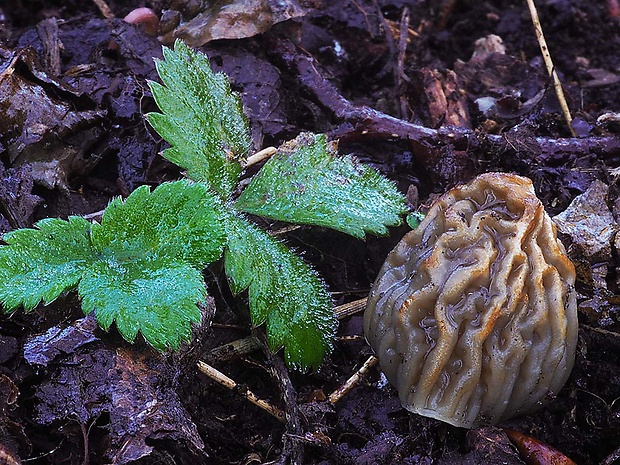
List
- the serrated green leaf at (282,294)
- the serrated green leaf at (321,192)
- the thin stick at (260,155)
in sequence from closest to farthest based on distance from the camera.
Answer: the serrated green leaf at (282,294) < the serrated green leaf at (321,192) < the thin stick at (260,155)

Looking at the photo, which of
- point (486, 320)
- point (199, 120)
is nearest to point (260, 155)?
point (199, 120)

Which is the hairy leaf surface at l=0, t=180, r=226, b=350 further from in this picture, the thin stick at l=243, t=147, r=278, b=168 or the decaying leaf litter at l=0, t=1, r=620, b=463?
the thin stick at l=243, t=147, r=278, b=168

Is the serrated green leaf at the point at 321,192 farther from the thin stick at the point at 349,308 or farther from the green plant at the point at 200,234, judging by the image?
the thin stick at the point at 349,308

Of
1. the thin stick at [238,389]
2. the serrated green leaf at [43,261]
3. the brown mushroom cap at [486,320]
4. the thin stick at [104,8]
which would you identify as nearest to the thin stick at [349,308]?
the brown mushroom cap at [486,320]

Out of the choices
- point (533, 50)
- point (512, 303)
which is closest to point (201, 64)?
point (512, 303)

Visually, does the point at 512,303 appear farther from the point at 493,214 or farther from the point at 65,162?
the point at 65,162

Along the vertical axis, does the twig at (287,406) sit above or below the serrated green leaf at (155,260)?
below

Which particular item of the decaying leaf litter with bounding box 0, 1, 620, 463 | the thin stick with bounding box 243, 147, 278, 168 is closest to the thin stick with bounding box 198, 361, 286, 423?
the decaying leaf litter with bounding box 0, 1, 620, 463
